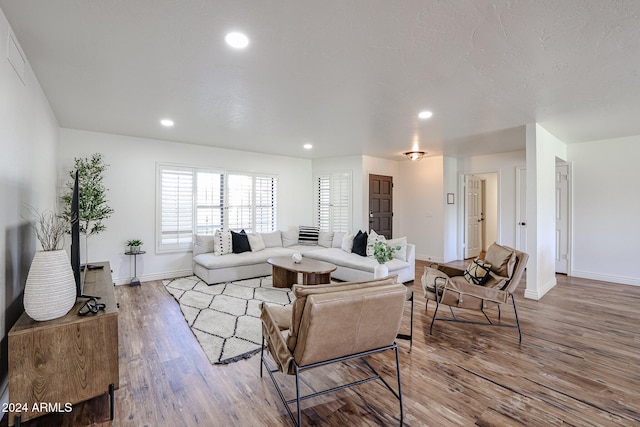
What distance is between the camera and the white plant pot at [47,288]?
5.79 ft

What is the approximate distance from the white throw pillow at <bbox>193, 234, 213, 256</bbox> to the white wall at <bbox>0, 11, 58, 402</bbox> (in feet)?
8.20

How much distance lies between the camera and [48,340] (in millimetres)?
1713

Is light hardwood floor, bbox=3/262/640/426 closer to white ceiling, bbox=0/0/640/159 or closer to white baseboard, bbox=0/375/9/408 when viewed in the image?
white baseboard, bbox=0/375/9/408

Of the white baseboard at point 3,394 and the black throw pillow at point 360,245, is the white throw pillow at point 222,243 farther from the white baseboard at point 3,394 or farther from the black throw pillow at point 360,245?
the white baseboard at point 3,394

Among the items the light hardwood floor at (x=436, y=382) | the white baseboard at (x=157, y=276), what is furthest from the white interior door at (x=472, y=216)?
the white baseboard at (x=157, y=276)

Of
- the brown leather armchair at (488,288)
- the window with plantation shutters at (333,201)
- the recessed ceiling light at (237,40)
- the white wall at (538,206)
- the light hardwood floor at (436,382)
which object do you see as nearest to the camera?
the light hardwood floor at (436,382)

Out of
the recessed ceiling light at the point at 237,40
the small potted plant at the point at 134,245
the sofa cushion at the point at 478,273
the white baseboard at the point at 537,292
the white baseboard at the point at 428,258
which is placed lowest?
the white baseboard at the point at 537,292

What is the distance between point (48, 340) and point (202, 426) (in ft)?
3.35

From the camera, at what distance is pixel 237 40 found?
2090 mm

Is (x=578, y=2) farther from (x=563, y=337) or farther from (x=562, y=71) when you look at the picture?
(x=563, y=337)

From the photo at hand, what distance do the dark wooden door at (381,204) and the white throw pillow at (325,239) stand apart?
111 cm

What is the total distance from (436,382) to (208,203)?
490cm

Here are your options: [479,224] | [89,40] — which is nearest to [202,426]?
[89,40]

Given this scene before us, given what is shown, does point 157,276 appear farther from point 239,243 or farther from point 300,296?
point 300,296
